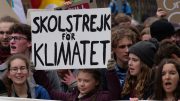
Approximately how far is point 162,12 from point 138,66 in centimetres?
215

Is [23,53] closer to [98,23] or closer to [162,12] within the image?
[98,23]

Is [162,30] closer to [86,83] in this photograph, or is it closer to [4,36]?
[86,83]

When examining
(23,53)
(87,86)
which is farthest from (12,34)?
(87,86)

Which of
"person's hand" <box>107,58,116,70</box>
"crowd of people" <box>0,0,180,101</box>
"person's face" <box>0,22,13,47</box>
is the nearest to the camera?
"crowd of people" <box>0,0,180,101</box>

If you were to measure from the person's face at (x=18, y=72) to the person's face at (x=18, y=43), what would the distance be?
0.34 m

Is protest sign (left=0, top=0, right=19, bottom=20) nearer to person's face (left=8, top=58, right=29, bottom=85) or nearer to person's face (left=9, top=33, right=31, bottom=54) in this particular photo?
person's face (left=9, top=33, right=31, bottom=54)

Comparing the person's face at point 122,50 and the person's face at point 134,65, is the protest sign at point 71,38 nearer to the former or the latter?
the person's face at point 134,65

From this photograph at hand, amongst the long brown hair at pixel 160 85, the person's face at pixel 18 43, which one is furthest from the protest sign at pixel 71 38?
the long brown hair at pixel 160 85

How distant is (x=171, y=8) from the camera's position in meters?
7.94

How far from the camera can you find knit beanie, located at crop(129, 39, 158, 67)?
237 inches

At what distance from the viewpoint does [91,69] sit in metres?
5.99

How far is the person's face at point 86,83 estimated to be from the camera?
5.91m

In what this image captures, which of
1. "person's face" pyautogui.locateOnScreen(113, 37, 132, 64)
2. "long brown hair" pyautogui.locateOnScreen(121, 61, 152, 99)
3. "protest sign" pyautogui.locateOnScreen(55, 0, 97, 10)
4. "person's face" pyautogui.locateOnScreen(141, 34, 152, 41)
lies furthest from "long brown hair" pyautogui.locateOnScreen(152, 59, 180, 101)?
"protest sign" pyautogui.locateOnScreen(55, 0, 97, 10)

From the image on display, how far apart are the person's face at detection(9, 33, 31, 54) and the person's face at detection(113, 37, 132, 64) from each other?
2.85 ft
